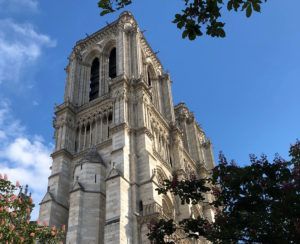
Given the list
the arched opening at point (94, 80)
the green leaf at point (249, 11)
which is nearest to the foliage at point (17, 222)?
the green leaf at point (249, 11)

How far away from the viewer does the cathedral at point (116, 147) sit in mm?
28250

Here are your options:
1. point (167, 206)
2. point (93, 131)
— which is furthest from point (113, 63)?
point (167, 206)

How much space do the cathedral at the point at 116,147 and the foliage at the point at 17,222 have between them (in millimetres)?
12359

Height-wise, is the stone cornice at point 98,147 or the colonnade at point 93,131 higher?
the colonnade at point 93,131

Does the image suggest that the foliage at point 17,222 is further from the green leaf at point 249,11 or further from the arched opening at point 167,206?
the arched opening at point 167,206

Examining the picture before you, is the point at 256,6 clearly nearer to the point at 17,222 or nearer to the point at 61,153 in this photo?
the point at 17,222

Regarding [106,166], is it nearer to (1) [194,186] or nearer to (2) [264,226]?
(1) [194,186]

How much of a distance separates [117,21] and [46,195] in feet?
73.8

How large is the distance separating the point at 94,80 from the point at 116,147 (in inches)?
599

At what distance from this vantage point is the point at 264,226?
37.0 feet

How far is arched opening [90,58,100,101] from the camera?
43334 mm

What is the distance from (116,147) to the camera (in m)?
31.7

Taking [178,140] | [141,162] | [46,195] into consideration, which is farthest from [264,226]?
[178,140]

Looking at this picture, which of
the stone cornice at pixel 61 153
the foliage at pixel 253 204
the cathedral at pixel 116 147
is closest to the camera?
the foliage at pixel 253 204
